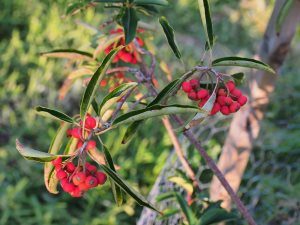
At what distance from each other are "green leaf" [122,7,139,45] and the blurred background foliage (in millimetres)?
382

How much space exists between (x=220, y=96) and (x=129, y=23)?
0.30 m

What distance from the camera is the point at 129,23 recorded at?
1029 mm

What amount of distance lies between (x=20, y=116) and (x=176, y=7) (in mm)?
2278

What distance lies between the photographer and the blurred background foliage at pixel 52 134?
203cm

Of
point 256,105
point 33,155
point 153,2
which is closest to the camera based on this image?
point 33,155

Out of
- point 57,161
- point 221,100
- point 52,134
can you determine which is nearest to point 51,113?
point 57,161

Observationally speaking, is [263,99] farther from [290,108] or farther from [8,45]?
[8,45]

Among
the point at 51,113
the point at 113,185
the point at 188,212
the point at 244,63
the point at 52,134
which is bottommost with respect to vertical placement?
the point at 52,134

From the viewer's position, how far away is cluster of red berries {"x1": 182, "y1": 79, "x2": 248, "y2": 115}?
839 millimetres

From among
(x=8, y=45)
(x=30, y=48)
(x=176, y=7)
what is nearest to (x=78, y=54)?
(x=30, y=48)

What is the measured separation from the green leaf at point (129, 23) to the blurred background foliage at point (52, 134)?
15.0 inches

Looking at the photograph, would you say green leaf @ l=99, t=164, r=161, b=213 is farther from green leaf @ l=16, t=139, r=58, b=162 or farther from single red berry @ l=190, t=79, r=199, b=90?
single red berry @ l=190, t=79, r=199, b=90

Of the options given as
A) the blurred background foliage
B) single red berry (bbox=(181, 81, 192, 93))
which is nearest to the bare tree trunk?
the blurred background foliage

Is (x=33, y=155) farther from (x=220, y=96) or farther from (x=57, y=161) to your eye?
(x=220, y=96)
